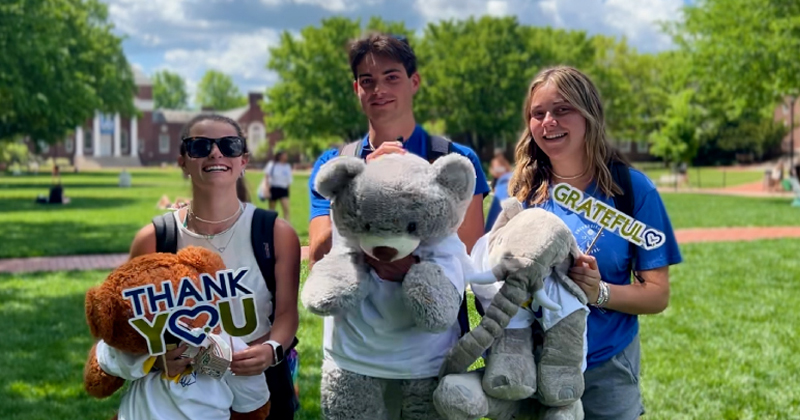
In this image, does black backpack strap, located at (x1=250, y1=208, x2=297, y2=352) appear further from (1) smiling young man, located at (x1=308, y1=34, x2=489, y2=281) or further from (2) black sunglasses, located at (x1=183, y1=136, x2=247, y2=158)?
(2) black sunglasses, located at (x1=183, y1=136, x2=247, y2=158)

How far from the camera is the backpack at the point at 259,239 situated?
8.52 feet

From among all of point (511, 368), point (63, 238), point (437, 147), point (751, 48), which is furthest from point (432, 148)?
point (751, 48)

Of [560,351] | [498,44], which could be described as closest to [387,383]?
[560,351]

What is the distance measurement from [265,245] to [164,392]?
63 centimetres

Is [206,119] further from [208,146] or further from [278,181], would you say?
[278,181]

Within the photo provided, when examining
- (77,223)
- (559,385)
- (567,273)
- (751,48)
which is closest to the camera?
(559,385)

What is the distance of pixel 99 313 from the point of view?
2.24m

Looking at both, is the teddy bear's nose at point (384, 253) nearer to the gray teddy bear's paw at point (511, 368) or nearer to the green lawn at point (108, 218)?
the gray teddy bear's paw at point (511, 368)

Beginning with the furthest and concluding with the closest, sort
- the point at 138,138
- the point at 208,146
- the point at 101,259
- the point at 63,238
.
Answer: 1. the point at 138,138
2. the point at 63,238
3. the point at 101,259
4. the point at 208,146

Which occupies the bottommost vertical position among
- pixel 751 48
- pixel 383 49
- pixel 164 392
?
pixel 164 392

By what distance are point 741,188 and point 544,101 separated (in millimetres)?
34004

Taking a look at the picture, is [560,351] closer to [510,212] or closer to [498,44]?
[510,212]

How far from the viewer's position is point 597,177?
2.65 metres

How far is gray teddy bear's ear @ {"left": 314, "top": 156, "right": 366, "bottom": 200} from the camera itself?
2082 millimetres
